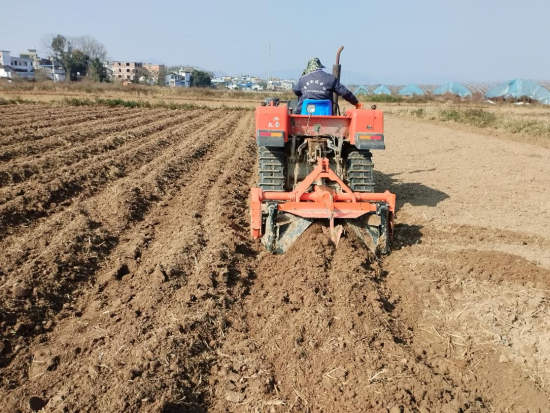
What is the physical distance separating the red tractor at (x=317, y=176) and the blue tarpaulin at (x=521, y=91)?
37853 millimetres

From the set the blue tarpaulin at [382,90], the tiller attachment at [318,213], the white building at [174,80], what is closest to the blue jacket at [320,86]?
→ the tiller attachment at [318,213]

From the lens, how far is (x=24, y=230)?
5863 mm

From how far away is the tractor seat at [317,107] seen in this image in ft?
20.1

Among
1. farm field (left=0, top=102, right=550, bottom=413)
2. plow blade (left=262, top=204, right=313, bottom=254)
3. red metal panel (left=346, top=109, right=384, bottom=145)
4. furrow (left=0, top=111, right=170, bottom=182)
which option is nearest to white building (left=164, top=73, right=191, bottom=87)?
furrow (left=0, top=111, right=170, bottom=182)

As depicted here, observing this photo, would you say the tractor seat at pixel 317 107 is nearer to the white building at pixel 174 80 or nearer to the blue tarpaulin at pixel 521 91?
the blue tarpaulin at pixel 521 91

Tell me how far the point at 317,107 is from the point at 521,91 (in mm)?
40398

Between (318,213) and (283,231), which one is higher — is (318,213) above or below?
above

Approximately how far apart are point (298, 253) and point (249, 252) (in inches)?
24.9

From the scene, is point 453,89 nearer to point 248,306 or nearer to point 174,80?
point 248,306

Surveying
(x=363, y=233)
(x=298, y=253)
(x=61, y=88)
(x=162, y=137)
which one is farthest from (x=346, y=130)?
(x=61, y=88)

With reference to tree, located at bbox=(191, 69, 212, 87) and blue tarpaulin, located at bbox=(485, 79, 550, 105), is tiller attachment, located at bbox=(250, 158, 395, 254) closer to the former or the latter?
blue tarpaulin, located at bbox=(485, 79, 550, 105)

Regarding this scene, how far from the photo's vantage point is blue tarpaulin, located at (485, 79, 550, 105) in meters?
38.3

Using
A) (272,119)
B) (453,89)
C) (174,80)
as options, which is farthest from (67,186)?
(174,80)

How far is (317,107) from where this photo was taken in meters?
6.15
